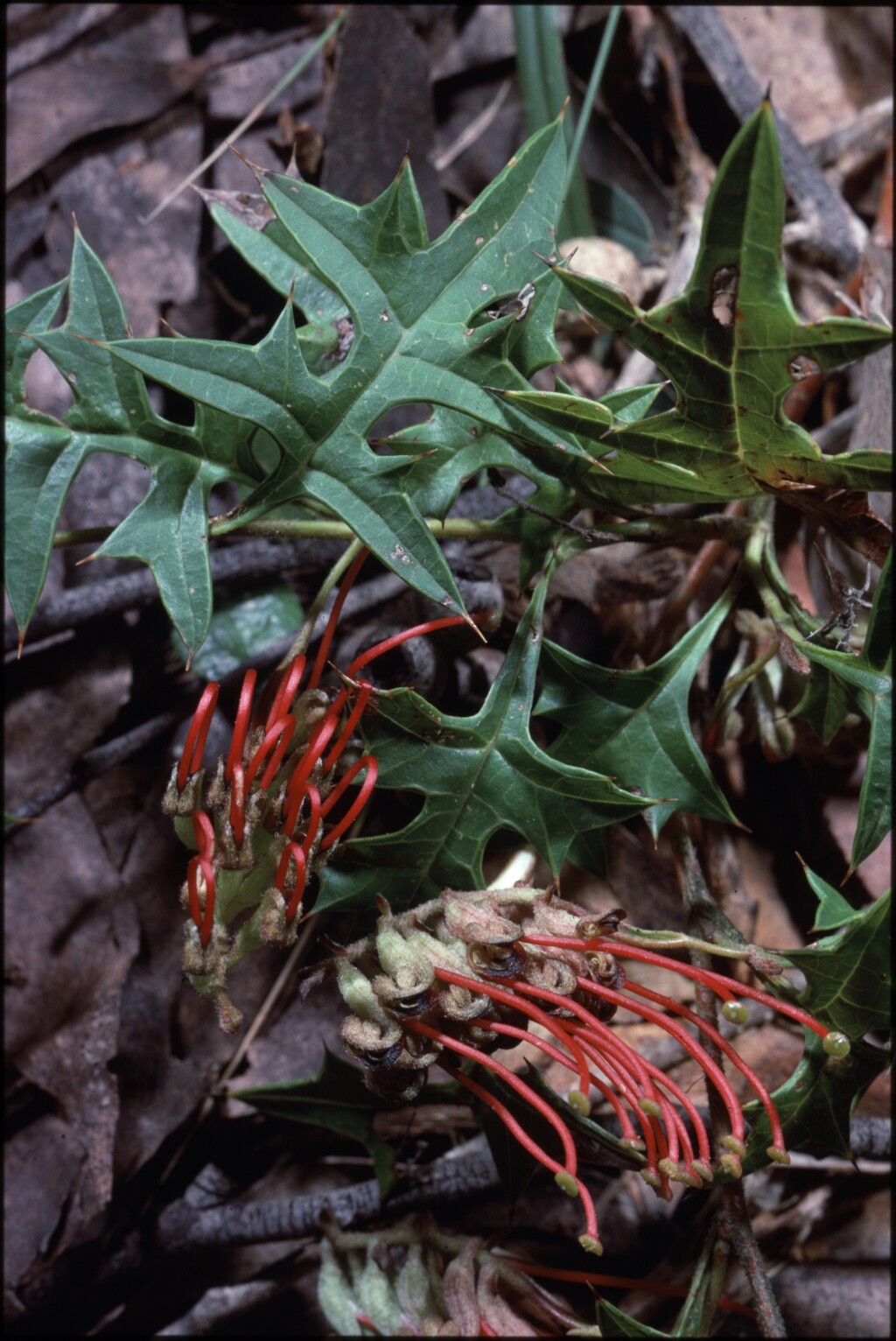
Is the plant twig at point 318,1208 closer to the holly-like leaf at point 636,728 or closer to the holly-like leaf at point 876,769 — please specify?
the holly-like leaf at point 636,728

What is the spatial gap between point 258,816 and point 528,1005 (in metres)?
0.32

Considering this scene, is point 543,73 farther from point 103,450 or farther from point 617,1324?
point 617,1324

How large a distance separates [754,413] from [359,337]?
0.38 meters

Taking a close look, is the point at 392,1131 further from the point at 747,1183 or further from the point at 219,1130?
the point at 747,1183

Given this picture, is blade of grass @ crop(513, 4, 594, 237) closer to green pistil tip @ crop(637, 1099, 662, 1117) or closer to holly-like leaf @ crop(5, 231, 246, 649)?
holly-like leaf @ crop(5, 231, 246, 649)

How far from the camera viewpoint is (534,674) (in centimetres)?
114

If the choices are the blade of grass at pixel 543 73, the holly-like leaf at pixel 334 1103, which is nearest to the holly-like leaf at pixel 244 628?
the holly-like leaf at pixel 334 1103

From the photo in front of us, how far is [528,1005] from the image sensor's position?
95 centimetres

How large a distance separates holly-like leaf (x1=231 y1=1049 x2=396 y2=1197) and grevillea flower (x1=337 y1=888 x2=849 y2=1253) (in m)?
0.30

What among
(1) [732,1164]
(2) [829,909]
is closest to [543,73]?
(2) [829,909]

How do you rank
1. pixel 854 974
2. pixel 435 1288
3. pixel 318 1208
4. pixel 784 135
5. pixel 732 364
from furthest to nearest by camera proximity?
pixel 784 135 → pixel 318 1208 → pixel 435 1288 → pixel 854 974 → pixel 732 364

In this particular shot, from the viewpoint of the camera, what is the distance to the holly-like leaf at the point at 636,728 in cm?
113

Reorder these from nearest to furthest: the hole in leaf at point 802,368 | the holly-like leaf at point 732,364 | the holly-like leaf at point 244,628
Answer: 1. the holly-like leaf at point 732,364
2. the hole in leaf at point 802,368
3. the holly-like leaf at point 244,628

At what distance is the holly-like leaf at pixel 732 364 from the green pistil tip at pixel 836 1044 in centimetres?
52
